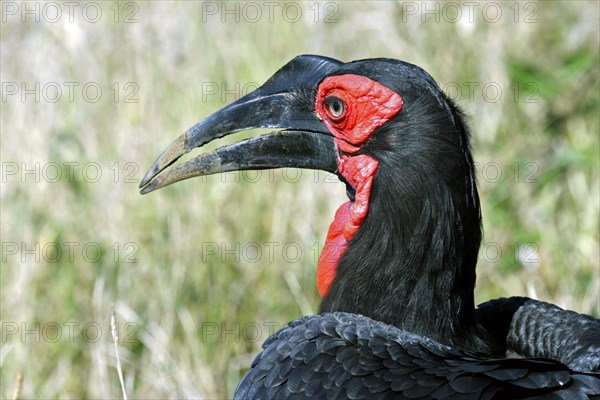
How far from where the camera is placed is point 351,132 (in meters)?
3.13

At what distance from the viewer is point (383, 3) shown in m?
5.90

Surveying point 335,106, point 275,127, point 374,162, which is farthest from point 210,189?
point 374,162

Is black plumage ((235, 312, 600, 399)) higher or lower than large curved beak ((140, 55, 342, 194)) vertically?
lower

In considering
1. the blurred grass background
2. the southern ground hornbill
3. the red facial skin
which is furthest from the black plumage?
the blurred grass background

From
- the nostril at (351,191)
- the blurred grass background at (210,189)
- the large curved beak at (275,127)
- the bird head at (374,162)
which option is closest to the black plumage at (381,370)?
the bird head at (374,162)

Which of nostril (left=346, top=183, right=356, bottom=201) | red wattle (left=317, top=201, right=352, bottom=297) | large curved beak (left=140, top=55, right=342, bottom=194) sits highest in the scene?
large curved beak (left=140, top=55, right=342, bottom=194)

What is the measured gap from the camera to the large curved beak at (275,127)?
10.5 ft

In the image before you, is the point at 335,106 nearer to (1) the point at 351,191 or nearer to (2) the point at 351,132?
(2) the point at 351,132

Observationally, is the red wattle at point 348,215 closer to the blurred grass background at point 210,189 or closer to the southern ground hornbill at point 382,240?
the southern ground hornbill at point 382,240

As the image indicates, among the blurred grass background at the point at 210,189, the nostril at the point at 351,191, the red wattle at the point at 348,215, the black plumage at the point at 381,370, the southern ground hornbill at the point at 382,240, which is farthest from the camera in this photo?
the blurred grass background at the point at 210,189

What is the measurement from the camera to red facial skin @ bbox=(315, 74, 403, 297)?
304 centimetres

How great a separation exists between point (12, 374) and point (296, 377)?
5.53 feet

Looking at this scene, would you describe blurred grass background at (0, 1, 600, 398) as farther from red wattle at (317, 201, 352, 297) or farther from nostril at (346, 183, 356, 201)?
nostril at (346, 183, 356, 201)

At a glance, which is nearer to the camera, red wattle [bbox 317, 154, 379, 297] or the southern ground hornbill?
the southern ground hornbill
